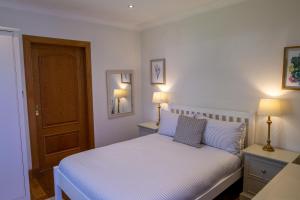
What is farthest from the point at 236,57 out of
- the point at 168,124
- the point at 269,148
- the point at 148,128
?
the point at 148,128

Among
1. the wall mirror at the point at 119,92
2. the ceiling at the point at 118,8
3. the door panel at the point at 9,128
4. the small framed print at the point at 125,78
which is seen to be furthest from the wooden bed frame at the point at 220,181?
the ceiling at the point at 118,8

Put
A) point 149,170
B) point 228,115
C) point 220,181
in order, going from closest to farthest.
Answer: point 149,170, point 220,181, point 228,115

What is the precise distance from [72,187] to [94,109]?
1926 millimetres

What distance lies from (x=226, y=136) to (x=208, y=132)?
0.26 metres

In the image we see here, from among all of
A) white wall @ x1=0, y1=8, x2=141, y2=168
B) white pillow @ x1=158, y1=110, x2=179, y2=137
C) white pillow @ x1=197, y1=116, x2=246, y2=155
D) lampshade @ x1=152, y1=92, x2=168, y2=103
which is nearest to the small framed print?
white wall @ x1=0, y1=8, x2=141, y2=168

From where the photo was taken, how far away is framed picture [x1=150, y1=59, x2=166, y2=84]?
399cm

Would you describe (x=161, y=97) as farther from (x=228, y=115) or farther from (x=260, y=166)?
(x=260, y=166)

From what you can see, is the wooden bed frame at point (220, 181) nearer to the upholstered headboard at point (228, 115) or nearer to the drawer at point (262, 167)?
the upholstered headboard at point (228, 115)

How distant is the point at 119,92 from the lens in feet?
13.9

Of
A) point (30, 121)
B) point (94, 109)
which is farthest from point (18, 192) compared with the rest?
point (94, 109)

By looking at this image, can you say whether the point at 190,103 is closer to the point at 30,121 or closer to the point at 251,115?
the point at 251,115

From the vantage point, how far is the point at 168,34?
3840 millimetres

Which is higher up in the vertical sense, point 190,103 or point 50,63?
point 50,63

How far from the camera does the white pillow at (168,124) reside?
3246mm
